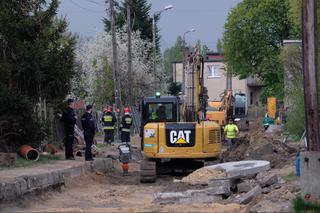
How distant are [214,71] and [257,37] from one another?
3148 cm

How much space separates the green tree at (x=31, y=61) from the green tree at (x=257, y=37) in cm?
4750

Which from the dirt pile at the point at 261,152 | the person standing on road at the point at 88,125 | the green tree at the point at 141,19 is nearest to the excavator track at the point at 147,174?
the person standing on road at the point at 88,125

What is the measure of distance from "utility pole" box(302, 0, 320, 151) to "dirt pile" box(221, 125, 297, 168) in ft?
25.0

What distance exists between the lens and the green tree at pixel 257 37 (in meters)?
69.9

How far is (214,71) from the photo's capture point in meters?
102

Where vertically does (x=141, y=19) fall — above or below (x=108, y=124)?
above

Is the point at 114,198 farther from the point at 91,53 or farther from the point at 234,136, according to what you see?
the point at 91,53

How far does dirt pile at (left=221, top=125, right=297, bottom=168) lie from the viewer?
24.1 m

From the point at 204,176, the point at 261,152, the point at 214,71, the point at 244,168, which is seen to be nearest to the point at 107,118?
the point at 261,152

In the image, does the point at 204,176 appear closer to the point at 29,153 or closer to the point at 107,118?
the point at 29,153

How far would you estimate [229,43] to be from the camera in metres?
71.7

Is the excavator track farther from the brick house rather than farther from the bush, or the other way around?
the brick house

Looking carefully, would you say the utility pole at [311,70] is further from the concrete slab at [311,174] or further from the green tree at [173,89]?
the green tree at [173,89]

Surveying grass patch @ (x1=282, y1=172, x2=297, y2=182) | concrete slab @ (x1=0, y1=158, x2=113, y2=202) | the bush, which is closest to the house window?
concrete slab @ (x1=0, y1=158, x2=113, y2=202)
